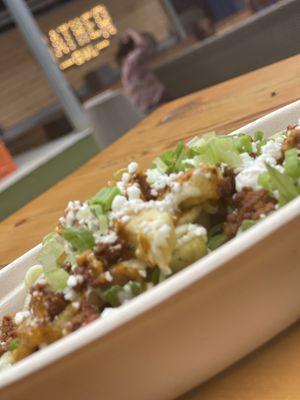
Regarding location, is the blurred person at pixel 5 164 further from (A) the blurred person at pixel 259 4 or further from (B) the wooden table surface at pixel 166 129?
(A) the blurred person at pixel 259 4

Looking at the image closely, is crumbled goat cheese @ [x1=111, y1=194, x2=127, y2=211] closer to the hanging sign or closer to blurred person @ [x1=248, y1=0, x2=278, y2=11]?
blurred person @ [x1=248, y1=0, x2=278, y2=11]

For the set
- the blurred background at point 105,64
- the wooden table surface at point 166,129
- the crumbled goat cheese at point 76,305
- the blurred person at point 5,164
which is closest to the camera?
the crumbled goat cheese at point 76,305

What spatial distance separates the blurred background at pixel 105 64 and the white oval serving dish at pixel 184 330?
3086mm

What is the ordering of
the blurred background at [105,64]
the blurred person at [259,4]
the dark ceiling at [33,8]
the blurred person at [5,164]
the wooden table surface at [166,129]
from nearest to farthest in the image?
the wooden table surface at [166,129] < the blurred background at [105,64] < the blurred person at [5,164] < the dark ceiling at [33,8] < the blurred person at [259,4]

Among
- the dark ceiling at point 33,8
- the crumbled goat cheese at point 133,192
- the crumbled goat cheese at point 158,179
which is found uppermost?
the dark ceiling at point 33,8

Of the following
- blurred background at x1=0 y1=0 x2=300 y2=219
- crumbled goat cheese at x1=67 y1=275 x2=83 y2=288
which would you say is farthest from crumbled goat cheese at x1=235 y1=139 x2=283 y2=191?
blurred background at x1=0 y1=0 x2=300 y2=219

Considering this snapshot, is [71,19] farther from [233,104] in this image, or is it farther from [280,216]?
[280,216]

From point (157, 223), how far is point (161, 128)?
154 cm

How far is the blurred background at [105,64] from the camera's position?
388cm

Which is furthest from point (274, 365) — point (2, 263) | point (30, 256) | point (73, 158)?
point (73, 158)

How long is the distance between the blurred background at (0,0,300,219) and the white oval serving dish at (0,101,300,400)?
3.09 metres

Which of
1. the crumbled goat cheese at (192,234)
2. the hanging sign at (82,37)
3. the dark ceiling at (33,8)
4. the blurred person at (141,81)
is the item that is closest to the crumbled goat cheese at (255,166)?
the crumbled goat cheese at (192,234)

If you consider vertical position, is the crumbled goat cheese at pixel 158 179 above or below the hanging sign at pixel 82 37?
below

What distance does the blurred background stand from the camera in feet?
12.7
